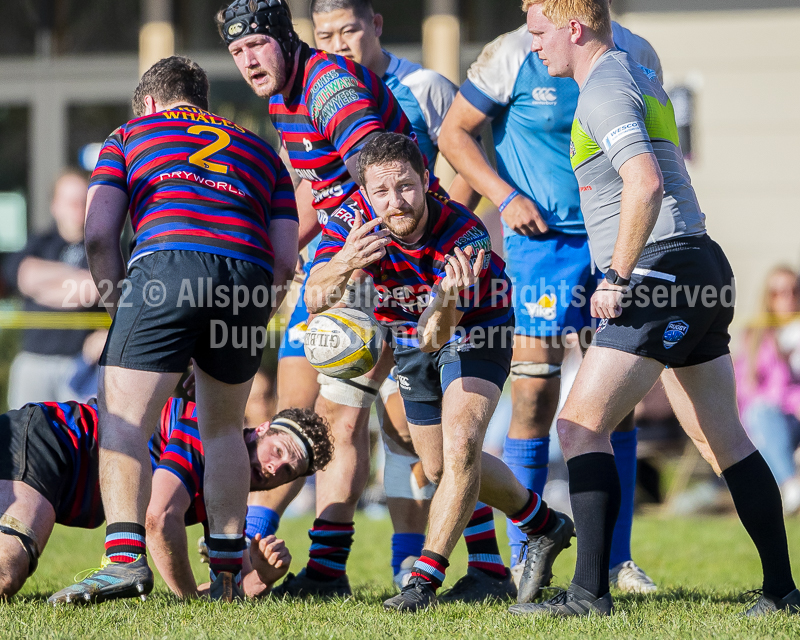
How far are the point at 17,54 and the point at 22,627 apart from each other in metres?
10.2

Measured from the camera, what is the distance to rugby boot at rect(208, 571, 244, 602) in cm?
385

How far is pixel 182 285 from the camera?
3.66m

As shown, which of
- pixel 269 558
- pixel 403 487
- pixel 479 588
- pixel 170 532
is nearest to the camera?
pixel 170 532

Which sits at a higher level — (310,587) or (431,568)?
(431,568)

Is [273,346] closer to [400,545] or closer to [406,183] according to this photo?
[400,545]

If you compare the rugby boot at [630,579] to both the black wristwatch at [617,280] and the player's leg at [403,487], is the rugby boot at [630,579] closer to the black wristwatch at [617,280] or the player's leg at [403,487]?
the player's leg at [403,487]

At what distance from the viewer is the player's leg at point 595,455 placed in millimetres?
3416

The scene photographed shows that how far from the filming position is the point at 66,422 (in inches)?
159

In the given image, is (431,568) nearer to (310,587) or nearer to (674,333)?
(310,587)

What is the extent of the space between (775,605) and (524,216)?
204cm

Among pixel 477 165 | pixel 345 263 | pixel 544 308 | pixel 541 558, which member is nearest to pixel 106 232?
pixel 345 263

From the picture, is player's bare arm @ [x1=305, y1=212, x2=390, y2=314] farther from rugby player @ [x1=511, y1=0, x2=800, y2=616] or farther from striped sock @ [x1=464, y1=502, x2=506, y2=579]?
striped sock @ [x1=464, y1=502, x2=506, y2=579]

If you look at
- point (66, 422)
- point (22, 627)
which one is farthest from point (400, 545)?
point (22, 627)

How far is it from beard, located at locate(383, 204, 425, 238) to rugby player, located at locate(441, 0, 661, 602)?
112 centimetres
